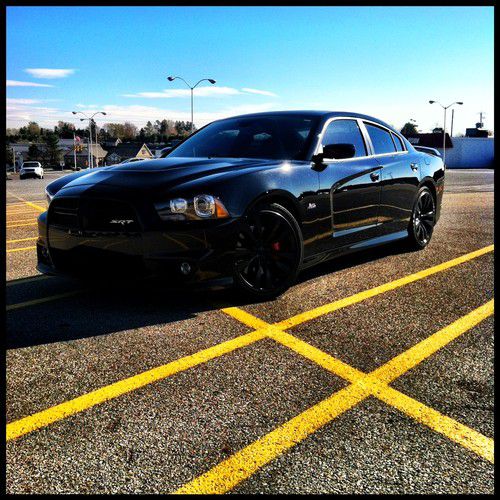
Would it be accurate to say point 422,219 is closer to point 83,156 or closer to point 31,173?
point 31,173

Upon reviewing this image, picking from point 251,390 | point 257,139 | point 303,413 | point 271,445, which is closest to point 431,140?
point 257,139

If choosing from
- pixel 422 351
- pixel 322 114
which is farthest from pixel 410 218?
pixel 422 351

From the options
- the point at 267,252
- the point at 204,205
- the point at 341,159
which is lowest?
the point at 267,252

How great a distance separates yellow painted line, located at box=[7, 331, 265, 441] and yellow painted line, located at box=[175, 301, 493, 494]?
0.43 meters

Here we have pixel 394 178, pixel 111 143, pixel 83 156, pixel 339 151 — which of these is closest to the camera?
pixel 339 151

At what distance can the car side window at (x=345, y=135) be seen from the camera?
468cm

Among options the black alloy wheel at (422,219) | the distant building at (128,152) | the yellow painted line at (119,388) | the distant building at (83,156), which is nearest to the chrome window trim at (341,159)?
the black alloy wheel at (422,219)

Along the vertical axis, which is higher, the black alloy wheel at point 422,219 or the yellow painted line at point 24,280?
the black alloy wheel at point 422,219

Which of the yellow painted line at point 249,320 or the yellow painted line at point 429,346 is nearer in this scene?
the yellow painted line at point 429,346

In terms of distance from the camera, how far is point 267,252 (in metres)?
3.87

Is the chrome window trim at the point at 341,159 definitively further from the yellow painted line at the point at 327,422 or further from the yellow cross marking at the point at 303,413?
the yellow painted line at the point at 327,422

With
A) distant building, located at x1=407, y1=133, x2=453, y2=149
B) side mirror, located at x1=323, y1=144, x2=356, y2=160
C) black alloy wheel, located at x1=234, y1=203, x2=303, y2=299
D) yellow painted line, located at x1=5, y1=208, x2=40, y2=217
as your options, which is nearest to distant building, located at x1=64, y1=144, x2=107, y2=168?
distant building, located at x1=407, y1=133, x2=453, y2=149

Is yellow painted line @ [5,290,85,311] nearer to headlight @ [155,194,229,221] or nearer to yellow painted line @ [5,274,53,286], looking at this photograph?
yellow painted line @ [5,274,53,286]

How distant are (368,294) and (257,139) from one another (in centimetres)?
175
